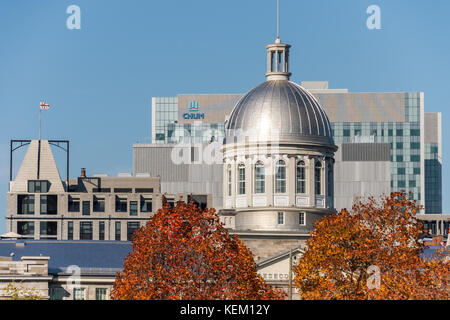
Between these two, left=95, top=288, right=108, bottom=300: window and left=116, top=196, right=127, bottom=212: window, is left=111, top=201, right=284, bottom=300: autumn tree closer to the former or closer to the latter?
left=95, top=288, right=108, bottom=300: window

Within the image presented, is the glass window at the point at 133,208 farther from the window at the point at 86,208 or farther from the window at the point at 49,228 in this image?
the window at the point at 49,228

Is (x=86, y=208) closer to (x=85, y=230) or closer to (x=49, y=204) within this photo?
(x=85, y=230)

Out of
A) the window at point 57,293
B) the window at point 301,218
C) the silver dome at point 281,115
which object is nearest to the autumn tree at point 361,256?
the window at point 57,293

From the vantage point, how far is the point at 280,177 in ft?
406

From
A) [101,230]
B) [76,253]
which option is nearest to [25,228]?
[101,230]

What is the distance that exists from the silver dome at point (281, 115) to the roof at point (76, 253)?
16.1 metres

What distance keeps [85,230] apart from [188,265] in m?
112

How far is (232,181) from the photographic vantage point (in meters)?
125
